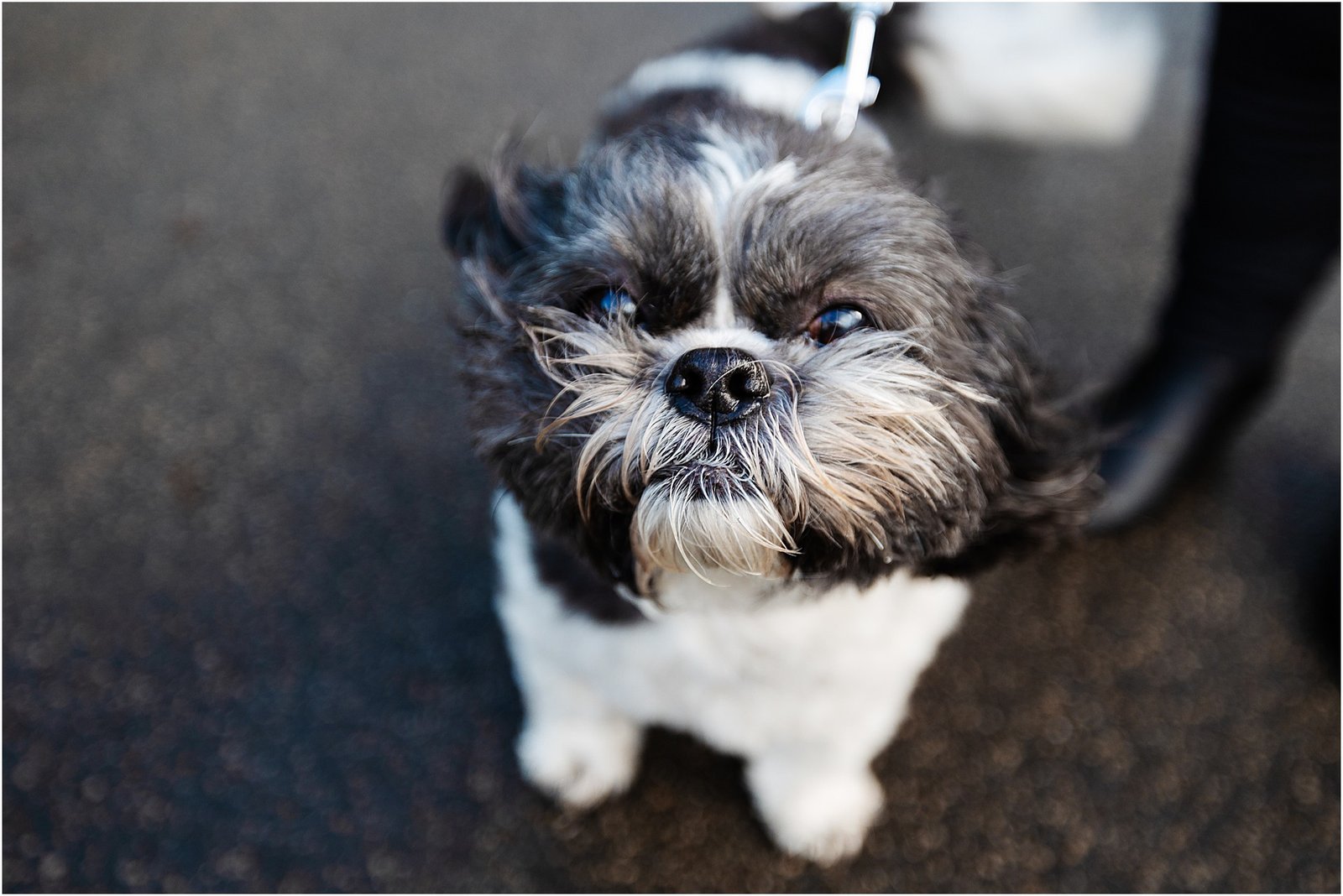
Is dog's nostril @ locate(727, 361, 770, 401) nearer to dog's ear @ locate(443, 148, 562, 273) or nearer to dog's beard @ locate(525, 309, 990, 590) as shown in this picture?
dog's beard @ locate(525, 309, 990, 590)

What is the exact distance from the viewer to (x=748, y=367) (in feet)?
2.78

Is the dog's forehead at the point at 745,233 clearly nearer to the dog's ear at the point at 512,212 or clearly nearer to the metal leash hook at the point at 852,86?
the dog's ear at the point at 512,212

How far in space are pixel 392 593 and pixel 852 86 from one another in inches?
45.4

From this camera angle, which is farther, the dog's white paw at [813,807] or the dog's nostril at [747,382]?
the dog's white paw at [813,807]

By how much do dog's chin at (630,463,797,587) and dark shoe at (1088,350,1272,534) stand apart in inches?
43.1

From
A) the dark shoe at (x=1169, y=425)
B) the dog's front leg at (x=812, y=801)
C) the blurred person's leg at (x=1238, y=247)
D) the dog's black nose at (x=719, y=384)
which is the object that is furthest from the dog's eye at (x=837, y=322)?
the dark shoe at (x=1169, y=425)

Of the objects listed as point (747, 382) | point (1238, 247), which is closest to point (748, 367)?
point (747, 382)

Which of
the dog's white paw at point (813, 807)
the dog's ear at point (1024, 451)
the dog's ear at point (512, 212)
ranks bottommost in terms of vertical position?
the dog's white paw at point (813, 807)

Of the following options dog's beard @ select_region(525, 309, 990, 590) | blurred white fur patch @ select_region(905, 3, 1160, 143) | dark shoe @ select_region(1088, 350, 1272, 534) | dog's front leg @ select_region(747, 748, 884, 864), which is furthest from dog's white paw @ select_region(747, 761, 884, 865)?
blurred white fur patch @ select_region(905, 3, 1160, 143)

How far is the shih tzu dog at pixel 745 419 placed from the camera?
0.88 m

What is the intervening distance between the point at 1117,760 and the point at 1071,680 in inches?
5.7

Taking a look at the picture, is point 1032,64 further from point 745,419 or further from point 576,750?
point 576,750

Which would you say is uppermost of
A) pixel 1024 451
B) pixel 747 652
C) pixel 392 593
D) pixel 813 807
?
pixel 1024 451

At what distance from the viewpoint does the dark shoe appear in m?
1.75
